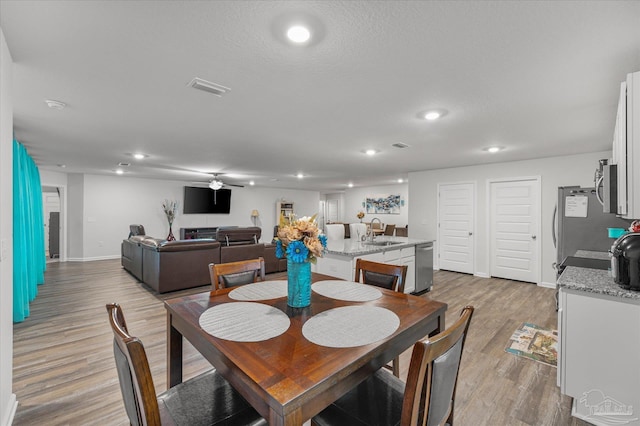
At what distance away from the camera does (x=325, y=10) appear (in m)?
1.40

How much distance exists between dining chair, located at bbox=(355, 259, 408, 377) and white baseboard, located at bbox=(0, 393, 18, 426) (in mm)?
2347

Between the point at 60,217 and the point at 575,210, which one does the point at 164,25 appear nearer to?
the point at 575,210

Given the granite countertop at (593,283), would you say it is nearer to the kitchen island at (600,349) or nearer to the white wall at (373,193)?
the kitchen island at (600,349)

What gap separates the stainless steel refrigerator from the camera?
138 inches

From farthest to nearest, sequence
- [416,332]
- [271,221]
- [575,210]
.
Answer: [271,221] → [575,210] → [416,332]

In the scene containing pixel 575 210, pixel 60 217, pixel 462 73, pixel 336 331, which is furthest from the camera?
pixel 60 217

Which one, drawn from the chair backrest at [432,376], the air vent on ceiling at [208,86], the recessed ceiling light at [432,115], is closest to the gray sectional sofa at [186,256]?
the air vent on ceiling at [208,86]

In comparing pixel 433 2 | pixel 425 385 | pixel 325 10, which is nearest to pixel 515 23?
pixel 433 2

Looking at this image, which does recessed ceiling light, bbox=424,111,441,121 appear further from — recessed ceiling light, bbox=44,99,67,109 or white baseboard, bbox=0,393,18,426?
white baseboard, bbox=0,393,18,426

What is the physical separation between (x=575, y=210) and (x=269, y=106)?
4.02m

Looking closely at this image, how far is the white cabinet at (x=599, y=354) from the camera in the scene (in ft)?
5.50

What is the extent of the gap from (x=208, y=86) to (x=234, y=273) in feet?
4.81

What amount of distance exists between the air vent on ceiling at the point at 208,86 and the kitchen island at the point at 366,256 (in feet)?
6.55

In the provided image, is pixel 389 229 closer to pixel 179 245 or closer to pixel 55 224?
pixel 179 245
